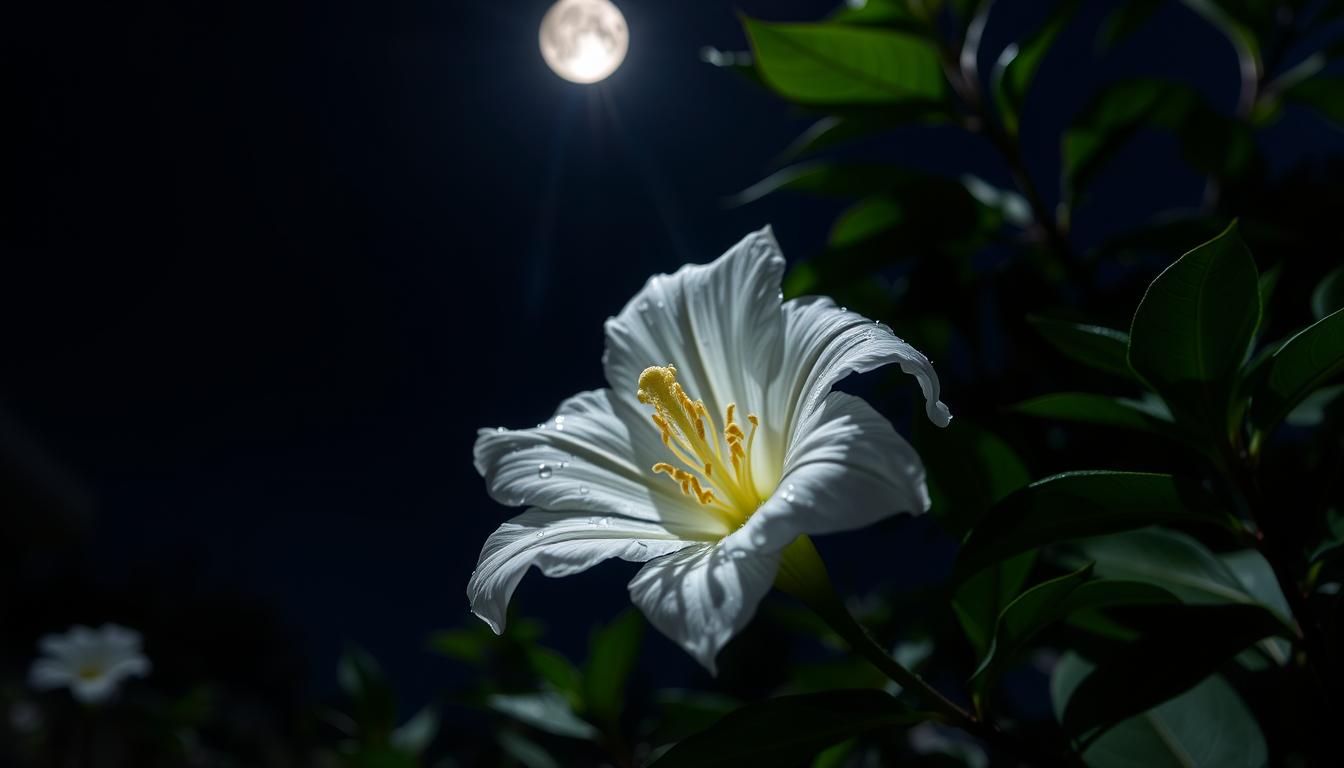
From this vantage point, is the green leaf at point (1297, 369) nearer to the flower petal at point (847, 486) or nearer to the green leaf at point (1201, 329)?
the green leaf at point (1201, 329)

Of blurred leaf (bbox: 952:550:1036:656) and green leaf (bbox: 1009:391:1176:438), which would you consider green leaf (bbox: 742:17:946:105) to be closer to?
green leaf (bbox: 1009:391:1176:438)

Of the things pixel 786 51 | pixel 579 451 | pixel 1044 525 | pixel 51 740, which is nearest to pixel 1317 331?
pixel 1044 525

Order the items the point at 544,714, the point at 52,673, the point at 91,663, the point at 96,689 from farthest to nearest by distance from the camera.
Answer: the point at 91,663 → the point at 52,673 → the point at 96,689 → the point at 544,714

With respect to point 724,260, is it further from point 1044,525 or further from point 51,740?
point 51,740

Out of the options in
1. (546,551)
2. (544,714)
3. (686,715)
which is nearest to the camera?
(546,551)

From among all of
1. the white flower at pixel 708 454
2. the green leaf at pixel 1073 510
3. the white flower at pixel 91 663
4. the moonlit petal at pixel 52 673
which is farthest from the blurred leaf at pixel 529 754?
the moonlit petal at pixel 52 673

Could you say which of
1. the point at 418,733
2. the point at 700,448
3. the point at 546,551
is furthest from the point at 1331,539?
the point at 418,733

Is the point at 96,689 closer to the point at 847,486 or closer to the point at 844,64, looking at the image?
the point at 844,64

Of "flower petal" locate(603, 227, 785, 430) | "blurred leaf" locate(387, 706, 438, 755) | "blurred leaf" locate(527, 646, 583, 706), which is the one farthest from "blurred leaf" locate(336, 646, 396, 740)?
"flower petal" locate(603, 227, 785, 430)

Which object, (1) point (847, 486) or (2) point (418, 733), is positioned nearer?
(1) point (847, 486)
